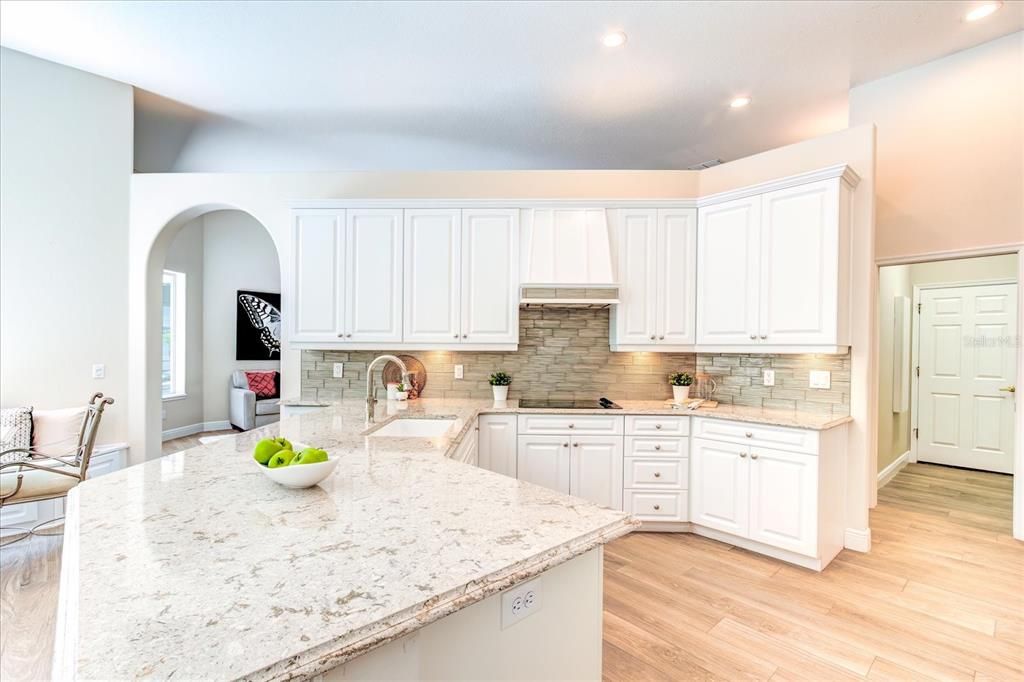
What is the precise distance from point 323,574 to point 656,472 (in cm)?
295

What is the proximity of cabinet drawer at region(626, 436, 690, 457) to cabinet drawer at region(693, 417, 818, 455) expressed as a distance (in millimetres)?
133

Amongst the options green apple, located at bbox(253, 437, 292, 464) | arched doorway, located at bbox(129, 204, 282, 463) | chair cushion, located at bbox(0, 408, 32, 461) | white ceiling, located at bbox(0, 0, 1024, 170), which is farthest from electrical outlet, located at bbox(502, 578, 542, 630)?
arched doorway, located at bbox(129, 204, 282, 463)

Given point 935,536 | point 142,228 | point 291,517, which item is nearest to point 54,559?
point 142,228

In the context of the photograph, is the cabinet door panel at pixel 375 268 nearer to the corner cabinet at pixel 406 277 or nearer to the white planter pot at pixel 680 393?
the corner cabinet at pixel 406 277

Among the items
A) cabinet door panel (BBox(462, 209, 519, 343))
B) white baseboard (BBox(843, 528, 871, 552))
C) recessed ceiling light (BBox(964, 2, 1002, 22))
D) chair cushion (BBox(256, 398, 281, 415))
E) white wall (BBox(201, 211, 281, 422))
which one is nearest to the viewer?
recessed ceiling light (BBox(964, 2, 1002, 22))

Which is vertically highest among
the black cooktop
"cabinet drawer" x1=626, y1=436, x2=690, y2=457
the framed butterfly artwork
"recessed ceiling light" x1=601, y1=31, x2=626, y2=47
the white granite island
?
"recessed ceiling light" x1=601, y1=31, x2=626, y2=47

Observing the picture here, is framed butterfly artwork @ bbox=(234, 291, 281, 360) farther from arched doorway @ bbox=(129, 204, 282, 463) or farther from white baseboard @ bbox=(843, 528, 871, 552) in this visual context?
white baseboard @ bbox=(843, 528, 871, 552)

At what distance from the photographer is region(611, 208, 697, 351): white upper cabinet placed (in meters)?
3.68

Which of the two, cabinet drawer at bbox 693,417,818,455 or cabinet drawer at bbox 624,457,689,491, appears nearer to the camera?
cabinet drawer at bbox 693,417,818,455

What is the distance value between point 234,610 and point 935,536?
4.49 metres

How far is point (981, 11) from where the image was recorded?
114 inches

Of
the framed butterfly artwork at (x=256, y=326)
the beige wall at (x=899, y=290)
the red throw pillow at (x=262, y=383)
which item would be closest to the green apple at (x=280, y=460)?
the beige wall at (x=899, y=290)

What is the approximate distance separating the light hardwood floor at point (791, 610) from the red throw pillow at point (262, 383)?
3.55 metres

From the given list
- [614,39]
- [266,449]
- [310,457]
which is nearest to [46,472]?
[266,449]
